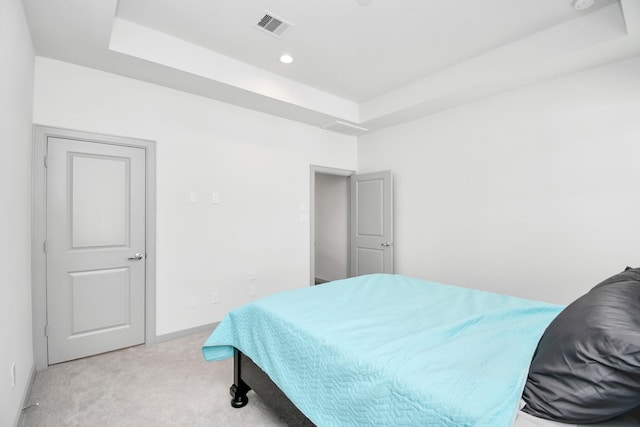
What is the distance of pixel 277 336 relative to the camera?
5.46 ft

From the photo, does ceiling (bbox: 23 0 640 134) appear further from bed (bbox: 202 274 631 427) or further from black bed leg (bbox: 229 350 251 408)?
black bed leg (bbox: 229 350 251 408)

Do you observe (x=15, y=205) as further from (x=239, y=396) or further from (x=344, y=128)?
(x=344, y=128)

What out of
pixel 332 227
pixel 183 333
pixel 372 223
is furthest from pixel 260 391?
pixel 332 227

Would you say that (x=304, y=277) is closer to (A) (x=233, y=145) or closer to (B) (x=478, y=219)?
(A) (x=233, y=145)

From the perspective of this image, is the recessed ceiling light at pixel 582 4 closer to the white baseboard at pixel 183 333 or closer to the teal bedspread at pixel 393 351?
the teal bedspread at pixel 393 351

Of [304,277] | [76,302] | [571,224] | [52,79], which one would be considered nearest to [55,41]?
[52,79]

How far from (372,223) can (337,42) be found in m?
2.54

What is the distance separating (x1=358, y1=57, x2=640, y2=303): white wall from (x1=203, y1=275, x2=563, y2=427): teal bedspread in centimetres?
138

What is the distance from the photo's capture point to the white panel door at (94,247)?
2604 millimetres

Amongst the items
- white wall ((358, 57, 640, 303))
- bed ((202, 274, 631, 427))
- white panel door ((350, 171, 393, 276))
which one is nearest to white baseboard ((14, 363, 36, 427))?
bed ((202, 274, 631, 427))

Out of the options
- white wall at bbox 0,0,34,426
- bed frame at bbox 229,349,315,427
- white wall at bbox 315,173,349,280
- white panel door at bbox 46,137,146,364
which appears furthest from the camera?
white wall at bbox 315,173,349,280

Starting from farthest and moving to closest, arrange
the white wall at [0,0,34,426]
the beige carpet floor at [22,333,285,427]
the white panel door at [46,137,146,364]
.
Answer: the white panel door at [46,137,146,364], the beige carpet floor at [22,333,285,427], the white wall at [0,0,34,426]

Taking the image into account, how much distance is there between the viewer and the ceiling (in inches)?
90.9

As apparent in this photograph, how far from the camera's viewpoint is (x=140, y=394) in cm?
215
